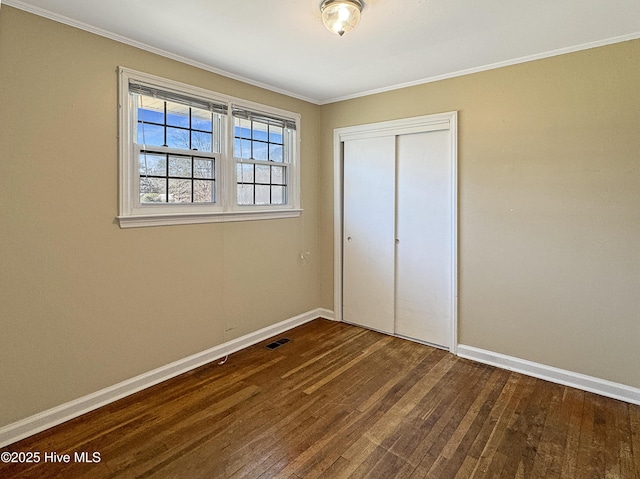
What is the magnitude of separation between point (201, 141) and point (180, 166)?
31cm

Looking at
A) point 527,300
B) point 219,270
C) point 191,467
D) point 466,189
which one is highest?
point 466,189

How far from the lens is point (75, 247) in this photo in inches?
93.3

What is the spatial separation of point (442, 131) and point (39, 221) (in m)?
3.23

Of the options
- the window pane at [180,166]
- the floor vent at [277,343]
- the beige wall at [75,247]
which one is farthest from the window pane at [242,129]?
the floor vent at [277,343]

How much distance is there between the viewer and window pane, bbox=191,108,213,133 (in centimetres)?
303

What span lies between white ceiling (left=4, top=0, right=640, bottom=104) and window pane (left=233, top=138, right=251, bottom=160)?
0.58 metres

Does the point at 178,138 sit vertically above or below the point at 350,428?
Result: above

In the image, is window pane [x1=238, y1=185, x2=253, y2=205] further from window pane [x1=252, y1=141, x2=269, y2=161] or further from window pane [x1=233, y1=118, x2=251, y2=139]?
window pane [x1=233, y1=118, x2=251, y2=139]

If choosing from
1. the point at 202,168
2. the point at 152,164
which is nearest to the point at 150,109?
the point at 152,164

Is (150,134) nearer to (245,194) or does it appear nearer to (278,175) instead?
(245,194)

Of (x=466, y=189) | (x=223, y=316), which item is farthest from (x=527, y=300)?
(x=223, y=316)

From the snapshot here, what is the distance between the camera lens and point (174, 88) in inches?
112

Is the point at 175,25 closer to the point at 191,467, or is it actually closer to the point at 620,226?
the point at 191,467

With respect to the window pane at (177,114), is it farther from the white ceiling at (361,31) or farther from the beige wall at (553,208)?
the beige wall at (553,208)
